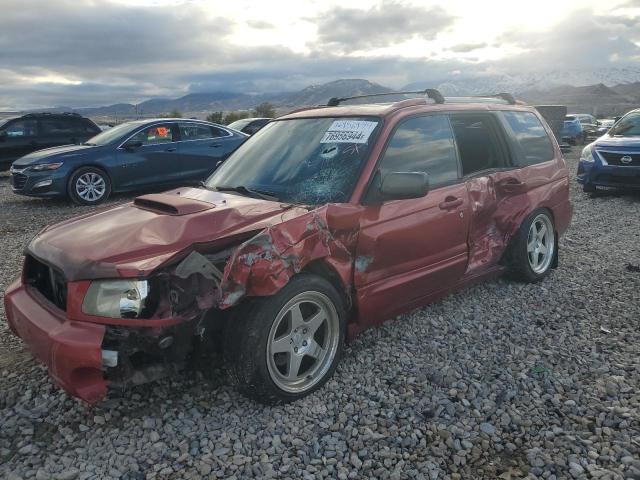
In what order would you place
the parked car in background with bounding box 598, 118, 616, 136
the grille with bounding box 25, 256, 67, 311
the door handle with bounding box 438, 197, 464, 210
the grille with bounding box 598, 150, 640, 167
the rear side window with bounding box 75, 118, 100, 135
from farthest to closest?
the parked car in background with bounding box 598, 118, 616, 136 < the rear side window with bounding box 75, 118, 100, 135 < the grille with bounding box 598, 150, 640, 167 < the door handle with bounding box 438, 197, 464, 210 < the grille with bounding box 25, 256, 67, 311

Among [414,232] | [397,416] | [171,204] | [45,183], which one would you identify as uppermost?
[171,204]

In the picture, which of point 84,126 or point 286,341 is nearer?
point 286,341

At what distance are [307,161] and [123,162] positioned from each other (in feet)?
23.3

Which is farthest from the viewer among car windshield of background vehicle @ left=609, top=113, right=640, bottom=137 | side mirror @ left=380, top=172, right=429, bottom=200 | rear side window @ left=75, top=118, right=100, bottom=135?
rear side window @ left=75, top=118, right=100, bottom=135

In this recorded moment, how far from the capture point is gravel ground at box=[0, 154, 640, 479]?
8.48 ft

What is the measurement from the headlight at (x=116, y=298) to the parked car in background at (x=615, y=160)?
28.9 ft

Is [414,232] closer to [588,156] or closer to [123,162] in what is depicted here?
[588,156]

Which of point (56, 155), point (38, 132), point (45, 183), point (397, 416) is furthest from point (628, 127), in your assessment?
point (38, 132)

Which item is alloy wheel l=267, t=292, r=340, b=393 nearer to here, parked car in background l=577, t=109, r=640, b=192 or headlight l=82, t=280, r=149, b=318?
headlight l=82, t=280, r=149, b=318

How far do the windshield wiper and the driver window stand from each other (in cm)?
678

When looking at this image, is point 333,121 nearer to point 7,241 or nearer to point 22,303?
point 22,303

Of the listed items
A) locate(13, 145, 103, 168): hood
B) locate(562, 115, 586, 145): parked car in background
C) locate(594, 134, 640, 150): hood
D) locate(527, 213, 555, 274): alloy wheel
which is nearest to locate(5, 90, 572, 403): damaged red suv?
locate(527, 213, 555, 274): alloy wheel

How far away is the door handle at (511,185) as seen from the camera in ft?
14.6

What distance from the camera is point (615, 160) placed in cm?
910
